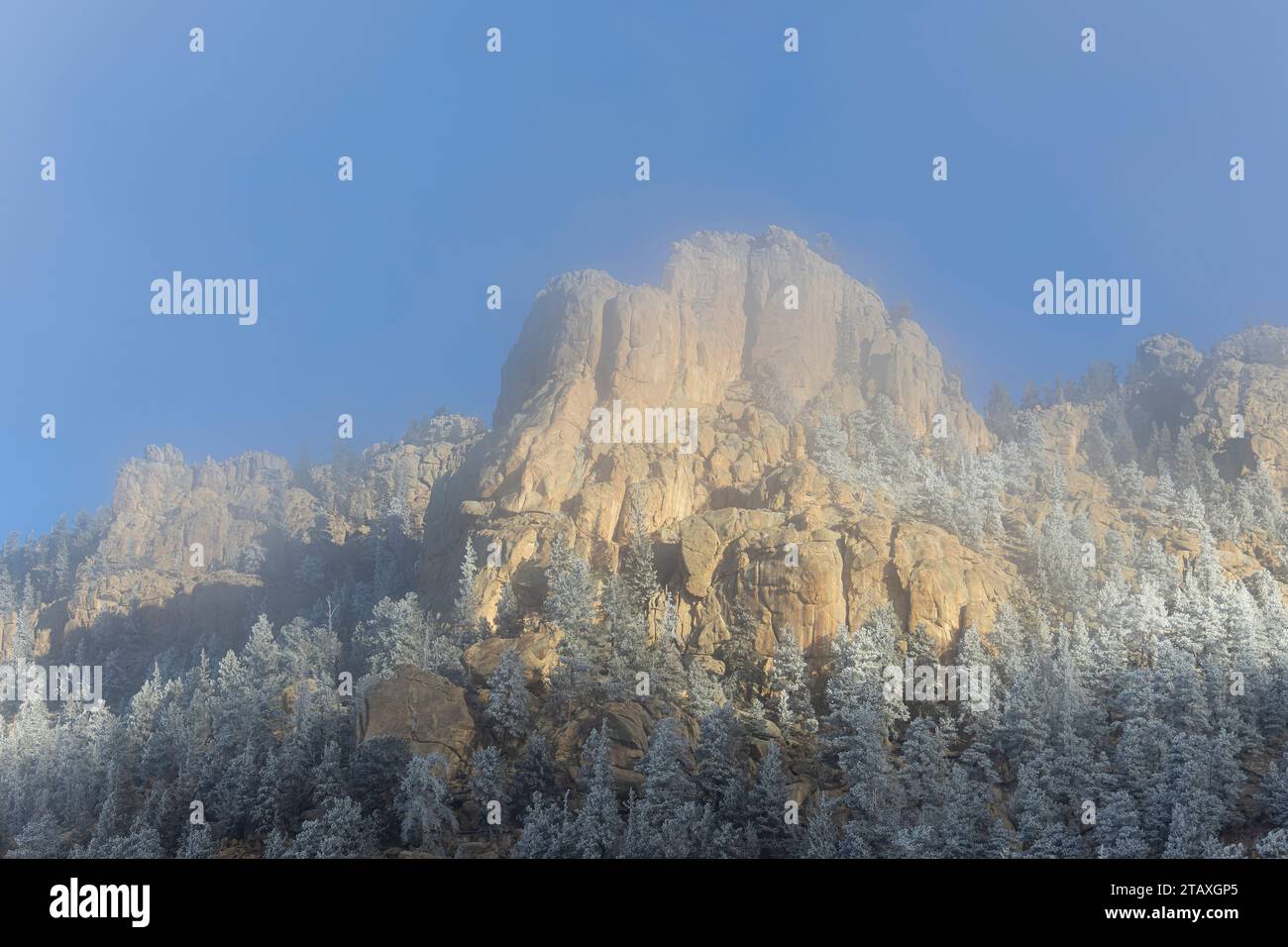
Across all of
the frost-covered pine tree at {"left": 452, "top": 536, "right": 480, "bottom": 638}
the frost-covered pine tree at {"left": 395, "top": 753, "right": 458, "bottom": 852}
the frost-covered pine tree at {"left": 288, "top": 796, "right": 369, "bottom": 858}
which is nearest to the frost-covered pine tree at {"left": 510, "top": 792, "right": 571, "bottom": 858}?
the frost-covered pine tree at {"left": 395, "top": 753, "right": 458, "bottom": 852}

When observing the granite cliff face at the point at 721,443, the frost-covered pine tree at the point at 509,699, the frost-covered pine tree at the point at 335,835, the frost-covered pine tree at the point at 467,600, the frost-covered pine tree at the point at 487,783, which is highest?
the granite cliff face at the point at 721,443

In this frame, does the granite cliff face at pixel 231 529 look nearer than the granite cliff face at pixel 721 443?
No

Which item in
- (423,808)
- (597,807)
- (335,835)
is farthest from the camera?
(423,808)

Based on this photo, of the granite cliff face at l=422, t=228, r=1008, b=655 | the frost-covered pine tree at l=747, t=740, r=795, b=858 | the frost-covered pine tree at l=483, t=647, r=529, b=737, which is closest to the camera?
the frost-covered pine tree at l=747, t=740, r=795, b=858

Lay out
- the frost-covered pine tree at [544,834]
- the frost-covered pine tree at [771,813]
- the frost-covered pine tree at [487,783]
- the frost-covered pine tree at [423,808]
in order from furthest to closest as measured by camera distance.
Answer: the frost-covered pine tree at [487,783] < the frost-covered pine tree at [423,808] < the frost-covered pine tree at [771,813] < the frost-covered pine tree at [544,834]

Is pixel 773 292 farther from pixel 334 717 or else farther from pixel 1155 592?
pixel 334 717

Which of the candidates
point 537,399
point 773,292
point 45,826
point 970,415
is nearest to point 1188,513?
point 970,415

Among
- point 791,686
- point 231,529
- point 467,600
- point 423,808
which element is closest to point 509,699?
point 423,808

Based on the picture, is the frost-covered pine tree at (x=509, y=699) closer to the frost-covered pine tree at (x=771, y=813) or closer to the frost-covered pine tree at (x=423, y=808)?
the frost-covered pine tree at (x=423, y=808)

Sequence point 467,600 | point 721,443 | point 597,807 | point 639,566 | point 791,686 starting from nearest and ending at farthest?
point 597,807 < point 791,686 < point 467,600 < point 639,566 < point 721,443

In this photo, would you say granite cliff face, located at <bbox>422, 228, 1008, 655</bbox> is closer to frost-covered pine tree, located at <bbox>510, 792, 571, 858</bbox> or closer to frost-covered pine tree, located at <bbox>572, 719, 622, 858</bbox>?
frost-covered pine tree, located at <bbox>572, 719, 622, 858</bbox>

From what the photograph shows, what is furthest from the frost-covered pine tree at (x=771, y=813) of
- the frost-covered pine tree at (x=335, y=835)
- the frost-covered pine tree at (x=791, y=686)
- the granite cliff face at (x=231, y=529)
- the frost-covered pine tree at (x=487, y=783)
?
the granite cliff face at (x=231, y=529)

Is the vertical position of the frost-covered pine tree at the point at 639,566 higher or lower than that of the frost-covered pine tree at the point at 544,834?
higher

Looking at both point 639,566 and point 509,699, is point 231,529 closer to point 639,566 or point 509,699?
point 639,566
